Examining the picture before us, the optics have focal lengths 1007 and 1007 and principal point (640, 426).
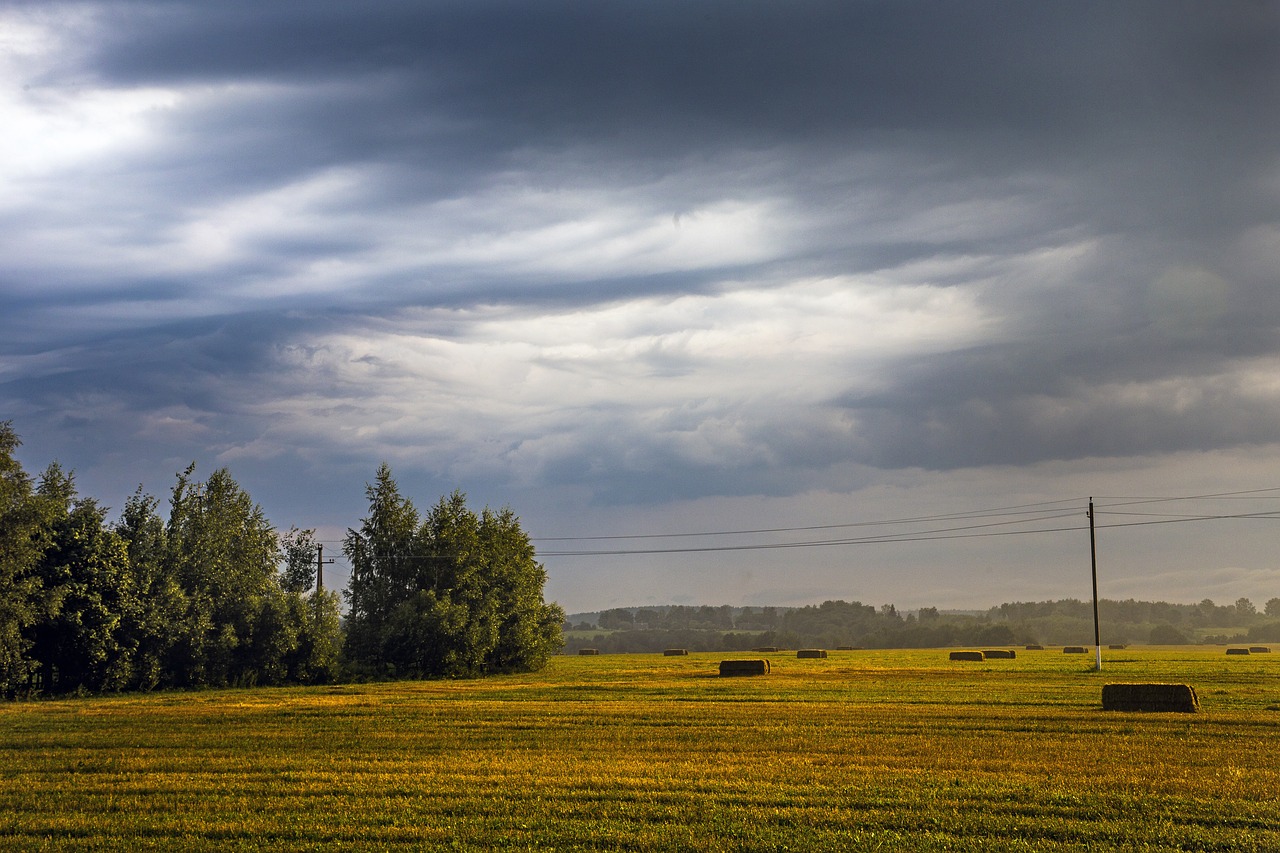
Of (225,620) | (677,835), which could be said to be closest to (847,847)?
(677,835)

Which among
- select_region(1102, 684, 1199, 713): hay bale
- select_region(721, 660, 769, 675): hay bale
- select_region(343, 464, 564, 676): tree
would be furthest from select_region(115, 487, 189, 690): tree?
select_region(1102, 684, 1199, 713): hay bale

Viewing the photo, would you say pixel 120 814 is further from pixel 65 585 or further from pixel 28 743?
pixel 65 585

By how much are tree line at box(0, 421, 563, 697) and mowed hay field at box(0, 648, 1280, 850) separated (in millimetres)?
16361

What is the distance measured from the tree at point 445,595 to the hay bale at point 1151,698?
48.2m

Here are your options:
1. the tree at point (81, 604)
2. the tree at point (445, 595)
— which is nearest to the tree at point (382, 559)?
the tree at point (445, 595)

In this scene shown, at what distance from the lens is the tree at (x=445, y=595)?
73.7 metres

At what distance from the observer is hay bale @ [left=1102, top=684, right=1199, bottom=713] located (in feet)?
116

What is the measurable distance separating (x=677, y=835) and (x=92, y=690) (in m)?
51.9

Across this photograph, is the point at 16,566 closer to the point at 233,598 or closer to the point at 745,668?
the point at 233,598

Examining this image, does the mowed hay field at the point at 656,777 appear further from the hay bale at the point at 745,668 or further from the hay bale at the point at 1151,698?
the hay bale at the point at 745,668

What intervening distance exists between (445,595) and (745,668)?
81.1ft

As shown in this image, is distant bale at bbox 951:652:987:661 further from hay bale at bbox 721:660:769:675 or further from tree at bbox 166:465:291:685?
tree at bbox 166:465:291:685

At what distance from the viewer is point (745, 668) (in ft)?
210

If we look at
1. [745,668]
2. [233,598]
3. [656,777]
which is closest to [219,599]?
[233,598]
